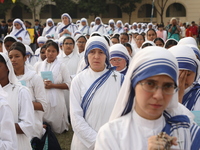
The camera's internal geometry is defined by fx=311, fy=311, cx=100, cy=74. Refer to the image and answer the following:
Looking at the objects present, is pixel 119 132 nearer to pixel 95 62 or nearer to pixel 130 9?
pixel 95 62

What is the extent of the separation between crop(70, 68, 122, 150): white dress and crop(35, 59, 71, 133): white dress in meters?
2.16

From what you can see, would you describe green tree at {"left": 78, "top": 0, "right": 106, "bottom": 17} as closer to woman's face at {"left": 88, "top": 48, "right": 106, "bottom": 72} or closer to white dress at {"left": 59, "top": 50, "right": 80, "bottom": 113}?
white dress at {"left": 59, "top": 50, "right": 80, "bottom": 113}

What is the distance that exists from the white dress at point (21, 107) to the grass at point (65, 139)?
2180 mm

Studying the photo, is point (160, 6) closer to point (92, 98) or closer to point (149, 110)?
point (92, 98)

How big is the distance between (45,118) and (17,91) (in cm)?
278

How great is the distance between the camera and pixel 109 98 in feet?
11.6


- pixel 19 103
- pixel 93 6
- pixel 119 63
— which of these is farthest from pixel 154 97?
pixel 93 6

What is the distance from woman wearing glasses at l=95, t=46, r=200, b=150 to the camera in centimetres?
184

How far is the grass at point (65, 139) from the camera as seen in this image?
5.45m

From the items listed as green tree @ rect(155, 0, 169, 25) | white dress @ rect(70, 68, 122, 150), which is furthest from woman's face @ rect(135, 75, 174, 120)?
green tree @ rect(155, 0, 169, 25)

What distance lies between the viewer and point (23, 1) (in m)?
37.8

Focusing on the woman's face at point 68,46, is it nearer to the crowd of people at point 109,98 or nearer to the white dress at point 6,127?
the crowd of people at point 109,98

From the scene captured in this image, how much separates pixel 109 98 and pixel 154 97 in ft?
5.70

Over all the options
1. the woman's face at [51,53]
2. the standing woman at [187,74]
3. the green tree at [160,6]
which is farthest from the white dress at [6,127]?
the green tree at [160,6]
